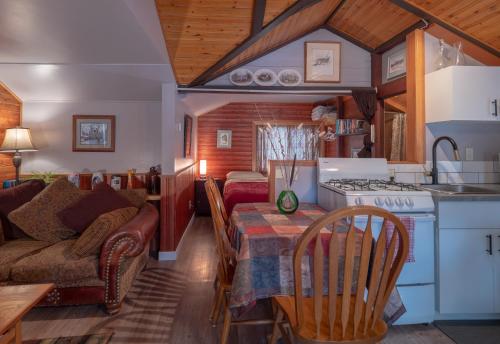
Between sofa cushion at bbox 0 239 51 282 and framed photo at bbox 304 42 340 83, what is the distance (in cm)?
346

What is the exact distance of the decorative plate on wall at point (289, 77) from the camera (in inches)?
167

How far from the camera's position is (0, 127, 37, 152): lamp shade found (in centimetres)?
359

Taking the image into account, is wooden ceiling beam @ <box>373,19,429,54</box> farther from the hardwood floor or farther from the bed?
the hardwood floor

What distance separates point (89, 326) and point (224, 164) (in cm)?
471

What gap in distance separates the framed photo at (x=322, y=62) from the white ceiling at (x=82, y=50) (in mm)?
1813

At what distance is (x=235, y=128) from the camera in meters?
6.75

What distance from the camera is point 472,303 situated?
225 centimetres

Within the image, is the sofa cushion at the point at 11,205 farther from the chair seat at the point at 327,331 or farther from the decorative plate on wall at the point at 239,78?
the chair seat at the point at 327,331

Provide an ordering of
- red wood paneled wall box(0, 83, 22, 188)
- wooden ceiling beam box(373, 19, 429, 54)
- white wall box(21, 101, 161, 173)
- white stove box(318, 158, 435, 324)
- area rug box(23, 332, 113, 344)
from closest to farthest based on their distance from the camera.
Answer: area rug box(23, 332, 113, 344), white stove box(318, 158, 435, 324), wooden ceiling beam box(373, 19, 429, 54), red wood paneled wall box(0, 83, 22, 188), white wall box(21, 101, 161, 173)

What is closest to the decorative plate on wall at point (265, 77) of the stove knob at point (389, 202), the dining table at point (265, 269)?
the stove knob at point (389, 202)

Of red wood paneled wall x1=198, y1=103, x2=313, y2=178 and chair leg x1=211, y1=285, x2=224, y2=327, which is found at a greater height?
red wood paneled wall x1=198, y1=103, x2=313, y2=178

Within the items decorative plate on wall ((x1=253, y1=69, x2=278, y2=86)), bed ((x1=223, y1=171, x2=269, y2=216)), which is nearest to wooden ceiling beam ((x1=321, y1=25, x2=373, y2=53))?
decorative plate on wall ((x1=253, y1=69, x2=278, y2=86))

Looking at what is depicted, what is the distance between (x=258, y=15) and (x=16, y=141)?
2.94 metres

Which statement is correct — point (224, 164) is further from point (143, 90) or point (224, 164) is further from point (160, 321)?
point (160, 321)
